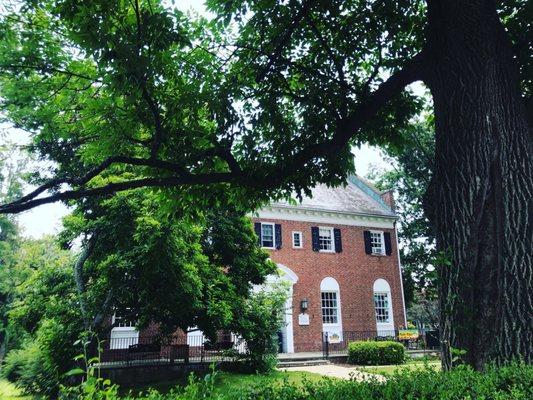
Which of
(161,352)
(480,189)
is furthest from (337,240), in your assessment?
(480,189)

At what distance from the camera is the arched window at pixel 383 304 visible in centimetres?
2566

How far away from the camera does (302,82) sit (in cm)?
753

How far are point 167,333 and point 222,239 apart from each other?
3904 mm

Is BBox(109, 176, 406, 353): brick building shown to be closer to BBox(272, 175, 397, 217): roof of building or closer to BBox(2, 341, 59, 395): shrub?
BBox(272, 175, 397, 217): roof of building

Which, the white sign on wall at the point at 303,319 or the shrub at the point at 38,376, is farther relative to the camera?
the white sign on wall at the point at 303,319

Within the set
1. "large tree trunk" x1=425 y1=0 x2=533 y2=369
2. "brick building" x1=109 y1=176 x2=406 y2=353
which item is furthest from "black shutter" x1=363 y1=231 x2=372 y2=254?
"large tree trunk" x1=425 y1=0 x2=533 y2=369

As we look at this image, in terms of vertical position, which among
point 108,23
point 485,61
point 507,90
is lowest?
point 507,90

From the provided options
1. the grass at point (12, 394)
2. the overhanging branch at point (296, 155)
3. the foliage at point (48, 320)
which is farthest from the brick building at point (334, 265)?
the overhanging branch at point (296, 155)

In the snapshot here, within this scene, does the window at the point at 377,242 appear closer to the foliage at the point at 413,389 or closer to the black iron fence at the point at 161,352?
the black iron fence at the point at 161,352

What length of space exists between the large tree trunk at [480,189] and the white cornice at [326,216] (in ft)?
59.9

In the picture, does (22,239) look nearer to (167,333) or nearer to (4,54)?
(167,333)

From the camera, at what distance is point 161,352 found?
1853 centimetres

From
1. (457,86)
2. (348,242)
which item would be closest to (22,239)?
(348,242)

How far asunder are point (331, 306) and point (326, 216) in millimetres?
5431
